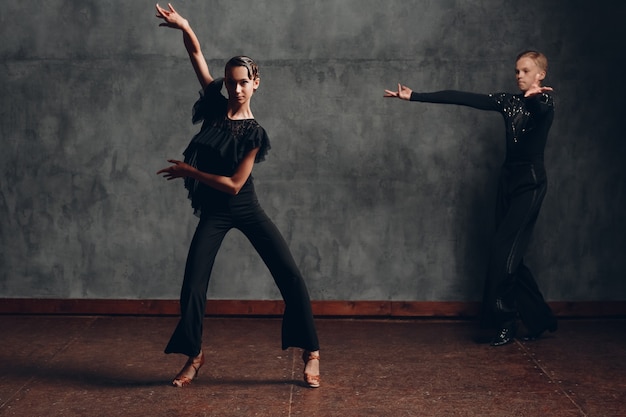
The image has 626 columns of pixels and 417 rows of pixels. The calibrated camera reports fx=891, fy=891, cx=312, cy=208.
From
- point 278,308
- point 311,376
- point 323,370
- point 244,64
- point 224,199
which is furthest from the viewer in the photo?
point 278,308

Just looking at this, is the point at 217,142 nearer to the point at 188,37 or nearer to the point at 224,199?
the point at 224,199

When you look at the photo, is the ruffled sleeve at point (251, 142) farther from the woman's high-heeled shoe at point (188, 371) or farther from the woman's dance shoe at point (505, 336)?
the woman's dance shoe at point (505, 336)

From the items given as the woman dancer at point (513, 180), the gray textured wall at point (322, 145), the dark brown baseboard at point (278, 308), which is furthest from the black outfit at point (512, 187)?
the dark brown baseboard at point (278, 308)

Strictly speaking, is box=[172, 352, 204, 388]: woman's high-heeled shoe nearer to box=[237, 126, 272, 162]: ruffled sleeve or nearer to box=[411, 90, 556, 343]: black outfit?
box=[237, 126, 272, 162]: ruffled sleeve

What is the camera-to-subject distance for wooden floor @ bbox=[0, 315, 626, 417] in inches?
177

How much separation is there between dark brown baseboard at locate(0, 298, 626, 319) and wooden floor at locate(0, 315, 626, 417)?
7 centimetres

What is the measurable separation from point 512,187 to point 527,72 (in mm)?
718

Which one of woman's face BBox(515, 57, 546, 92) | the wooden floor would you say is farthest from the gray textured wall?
woman's face BBox(515, 57, 546, 92)

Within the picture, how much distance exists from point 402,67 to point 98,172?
7.28 feet

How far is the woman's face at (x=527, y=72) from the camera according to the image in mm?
5344

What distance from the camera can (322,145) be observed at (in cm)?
Result: 614

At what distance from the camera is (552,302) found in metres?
6.26

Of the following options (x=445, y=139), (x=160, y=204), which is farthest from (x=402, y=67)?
(x=160, y=204)

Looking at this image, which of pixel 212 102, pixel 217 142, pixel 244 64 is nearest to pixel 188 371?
pixel 217 142
